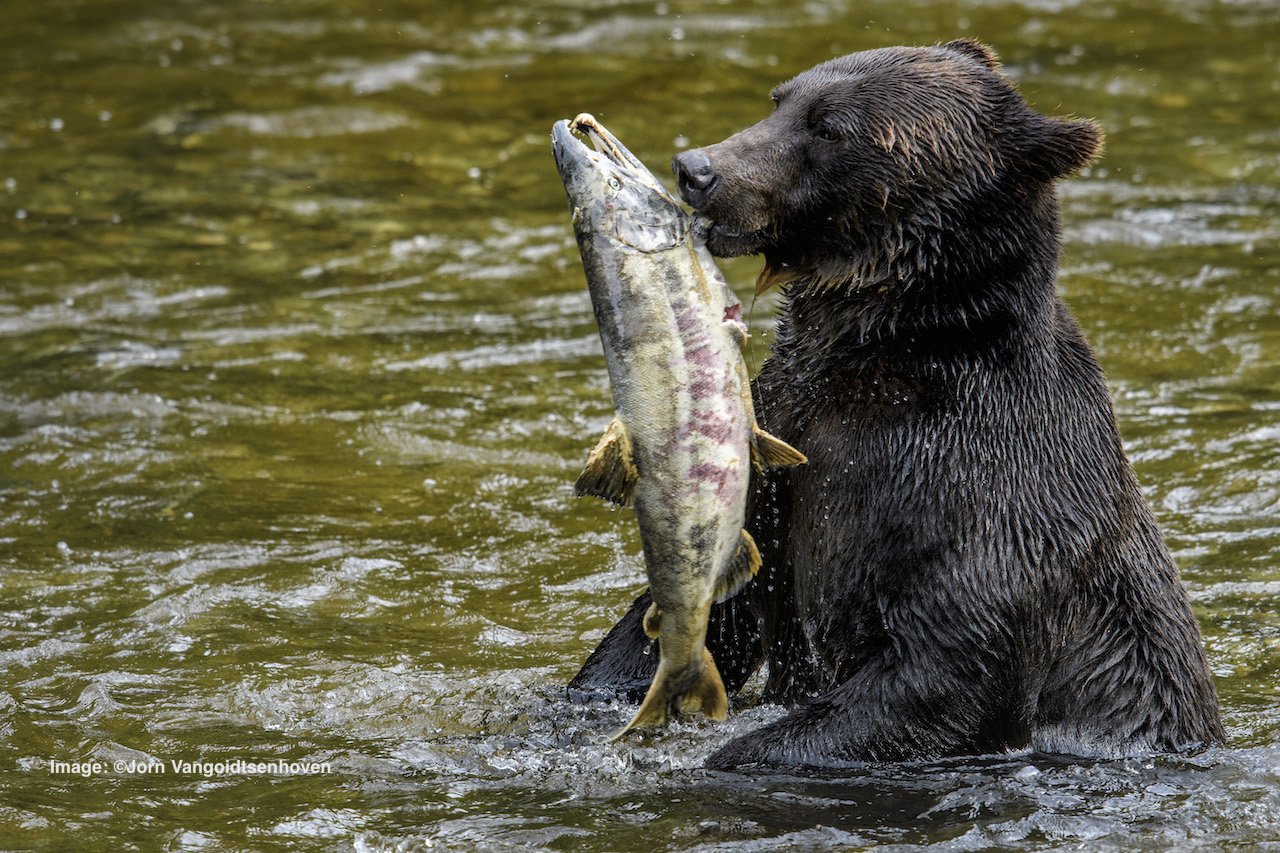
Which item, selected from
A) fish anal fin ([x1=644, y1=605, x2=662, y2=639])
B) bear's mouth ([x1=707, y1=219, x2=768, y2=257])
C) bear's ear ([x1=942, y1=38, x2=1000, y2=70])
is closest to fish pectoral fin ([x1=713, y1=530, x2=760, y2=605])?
fish anal fin ([x1=644, y1=605, x2=662, y2=639])

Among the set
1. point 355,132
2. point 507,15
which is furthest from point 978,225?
point 507,15

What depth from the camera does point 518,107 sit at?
13.0m

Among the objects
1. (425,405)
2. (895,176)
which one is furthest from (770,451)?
(425,405)

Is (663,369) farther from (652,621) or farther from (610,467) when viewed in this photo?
(652,621)

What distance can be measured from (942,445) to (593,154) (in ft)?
4.26

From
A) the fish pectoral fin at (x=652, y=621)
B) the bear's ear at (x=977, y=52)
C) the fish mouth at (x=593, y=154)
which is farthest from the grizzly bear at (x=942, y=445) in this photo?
the fish pectoral fin at (x=652, y=621)

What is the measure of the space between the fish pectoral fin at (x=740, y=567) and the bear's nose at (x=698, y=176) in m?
0.95

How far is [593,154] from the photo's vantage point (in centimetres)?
461

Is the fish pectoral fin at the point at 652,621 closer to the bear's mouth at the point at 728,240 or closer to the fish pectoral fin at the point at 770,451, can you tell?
the fish pectoral fin at the point at 770,451

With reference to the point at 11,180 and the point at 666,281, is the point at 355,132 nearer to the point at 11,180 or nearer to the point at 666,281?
the point at 11,180

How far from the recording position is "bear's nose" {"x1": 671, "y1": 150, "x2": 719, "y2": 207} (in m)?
4.81

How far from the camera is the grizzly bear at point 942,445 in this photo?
4859 mm

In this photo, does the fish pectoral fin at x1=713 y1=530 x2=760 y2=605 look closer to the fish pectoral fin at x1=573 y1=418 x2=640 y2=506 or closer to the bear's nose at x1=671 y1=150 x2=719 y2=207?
the fish pectoral fin at x1=573 y1=418 x2=640 y2=506

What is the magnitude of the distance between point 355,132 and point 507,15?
287cm
